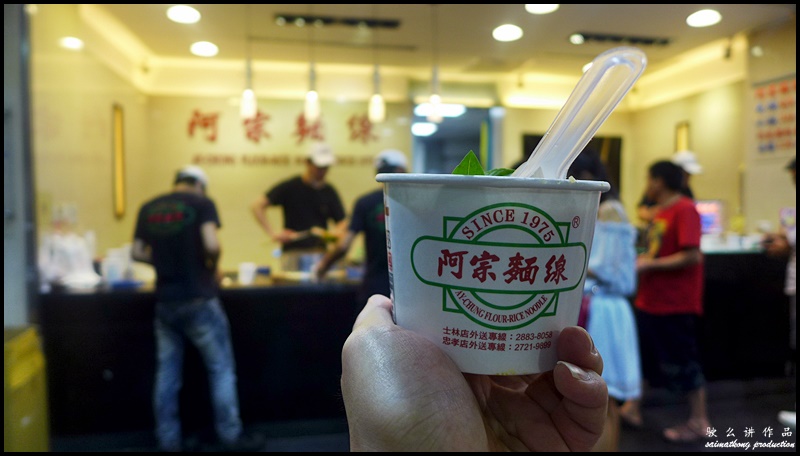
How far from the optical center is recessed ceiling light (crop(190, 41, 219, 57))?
4988 millimetres

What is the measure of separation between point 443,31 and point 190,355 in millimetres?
3343

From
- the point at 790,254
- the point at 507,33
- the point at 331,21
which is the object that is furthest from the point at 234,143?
the point at 790,254

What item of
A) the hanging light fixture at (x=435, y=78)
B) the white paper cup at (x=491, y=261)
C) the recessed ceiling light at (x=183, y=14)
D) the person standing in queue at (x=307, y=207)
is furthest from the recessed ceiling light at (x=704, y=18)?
the white paper cup at (x=491, y=261)

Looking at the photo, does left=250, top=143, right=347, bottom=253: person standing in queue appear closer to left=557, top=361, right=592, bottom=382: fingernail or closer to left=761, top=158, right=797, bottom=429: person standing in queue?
left=761, top=158, right=797, bottom=429: person standing in queue

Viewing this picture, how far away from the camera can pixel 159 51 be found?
17.0ft

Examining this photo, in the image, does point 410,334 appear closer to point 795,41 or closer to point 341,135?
point 795,41

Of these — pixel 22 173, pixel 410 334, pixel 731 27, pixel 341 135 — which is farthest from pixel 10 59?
pixel 731 27

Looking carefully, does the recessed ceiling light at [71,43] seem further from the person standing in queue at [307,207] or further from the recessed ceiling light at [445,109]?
the recessed ceiling light at [445,109]

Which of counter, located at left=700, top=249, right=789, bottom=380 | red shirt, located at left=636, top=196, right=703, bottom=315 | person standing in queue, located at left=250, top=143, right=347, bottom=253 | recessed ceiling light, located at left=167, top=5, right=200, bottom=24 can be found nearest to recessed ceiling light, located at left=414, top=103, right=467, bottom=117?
person standing in queue, located at left=250, top=143, right=347, bottom=253

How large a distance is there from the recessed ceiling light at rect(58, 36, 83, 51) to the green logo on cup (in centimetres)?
365

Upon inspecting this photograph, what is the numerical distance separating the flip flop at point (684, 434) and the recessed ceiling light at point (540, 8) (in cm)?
293

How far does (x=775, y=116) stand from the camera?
179 inches

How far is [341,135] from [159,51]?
1984 millimetres

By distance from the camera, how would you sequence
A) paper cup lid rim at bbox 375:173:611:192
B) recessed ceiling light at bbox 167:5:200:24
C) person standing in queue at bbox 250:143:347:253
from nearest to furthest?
paper cup lid rim at bbox 375:173:611:192 < recessed ceiling light at bbox 167:5:200:24 < person standing in queue at bbox 250:143:347:253
